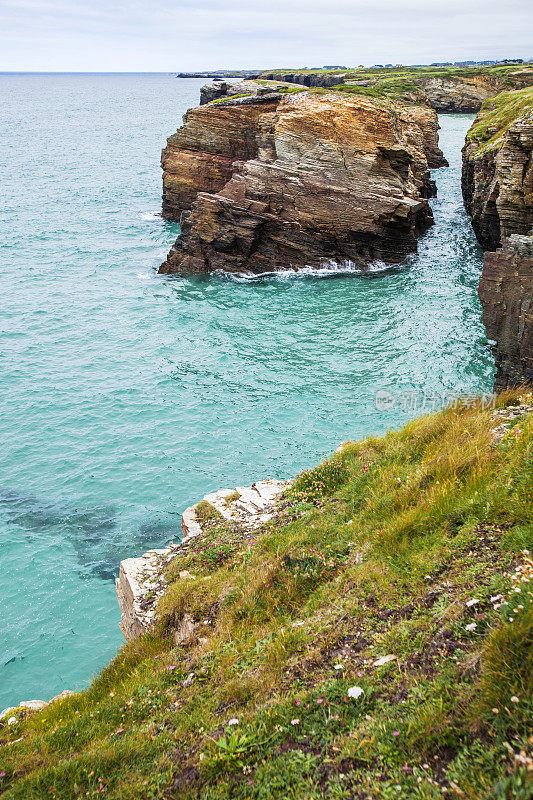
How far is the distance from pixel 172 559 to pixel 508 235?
2241 cm

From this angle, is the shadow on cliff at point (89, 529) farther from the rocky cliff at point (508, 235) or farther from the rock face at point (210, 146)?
the rock face at point (210, 146)

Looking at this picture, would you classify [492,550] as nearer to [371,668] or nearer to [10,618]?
[371,668]

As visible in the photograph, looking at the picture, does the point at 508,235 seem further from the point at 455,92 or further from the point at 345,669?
the point at 455,92

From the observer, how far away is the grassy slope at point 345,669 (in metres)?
4.05

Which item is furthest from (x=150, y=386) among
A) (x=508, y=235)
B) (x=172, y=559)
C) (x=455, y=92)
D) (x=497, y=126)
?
(x=455, y=92)

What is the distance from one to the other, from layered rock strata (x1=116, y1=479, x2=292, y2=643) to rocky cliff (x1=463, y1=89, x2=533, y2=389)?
29.5ft

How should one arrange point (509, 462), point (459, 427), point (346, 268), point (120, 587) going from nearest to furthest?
1. point (509, 462)
2. point (459, 427)
3. point (120, 587)
4. point (346, 268)

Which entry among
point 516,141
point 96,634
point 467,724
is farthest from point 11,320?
point 467,724

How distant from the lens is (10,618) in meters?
13.3

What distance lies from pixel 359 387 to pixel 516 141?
1326 cm

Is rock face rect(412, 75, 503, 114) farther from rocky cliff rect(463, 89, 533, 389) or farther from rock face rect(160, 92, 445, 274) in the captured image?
rock face rect(160, 92, 445, 274)

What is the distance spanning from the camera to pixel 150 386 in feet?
79.6

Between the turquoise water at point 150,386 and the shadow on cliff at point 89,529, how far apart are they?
0.05 meters

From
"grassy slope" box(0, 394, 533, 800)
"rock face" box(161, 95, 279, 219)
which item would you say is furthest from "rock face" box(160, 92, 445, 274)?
"grassy slope" box(0, 394, 533, 800)
